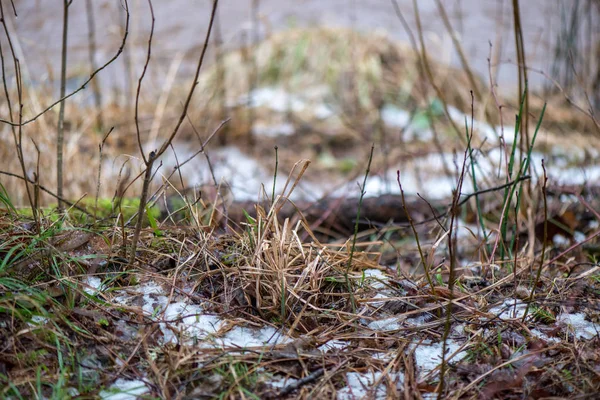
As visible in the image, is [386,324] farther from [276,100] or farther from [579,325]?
[276,100]

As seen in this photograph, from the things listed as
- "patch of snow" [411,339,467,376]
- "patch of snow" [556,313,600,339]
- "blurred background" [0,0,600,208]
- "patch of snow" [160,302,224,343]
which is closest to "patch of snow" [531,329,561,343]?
"patch of snow" [556,313,600,339]

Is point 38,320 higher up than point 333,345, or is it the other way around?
point 38,320

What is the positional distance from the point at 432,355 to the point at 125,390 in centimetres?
72

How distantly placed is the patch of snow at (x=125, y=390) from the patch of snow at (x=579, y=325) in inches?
42.5

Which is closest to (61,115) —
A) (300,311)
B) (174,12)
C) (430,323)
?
(300,311)

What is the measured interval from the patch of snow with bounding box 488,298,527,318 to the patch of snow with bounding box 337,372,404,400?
1.35 feet

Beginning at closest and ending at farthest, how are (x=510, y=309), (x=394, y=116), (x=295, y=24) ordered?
(x=510, y=309), (x=394, y=116), (x=295, y=24)

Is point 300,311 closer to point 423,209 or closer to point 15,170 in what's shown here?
point 423,209

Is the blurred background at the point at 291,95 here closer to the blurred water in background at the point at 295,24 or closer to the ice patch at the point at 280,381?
the blurred water in background at the point at 295,24

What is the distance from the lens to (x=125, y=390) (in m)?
1.18

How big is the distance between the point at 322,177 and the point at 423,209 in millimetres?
1856

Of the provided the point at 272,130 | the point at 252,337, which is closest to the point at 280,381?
the point at 252,337

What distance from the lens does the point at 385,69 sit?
6020 mm

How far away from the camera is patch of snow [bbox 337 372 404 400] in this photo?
48.1 inches
